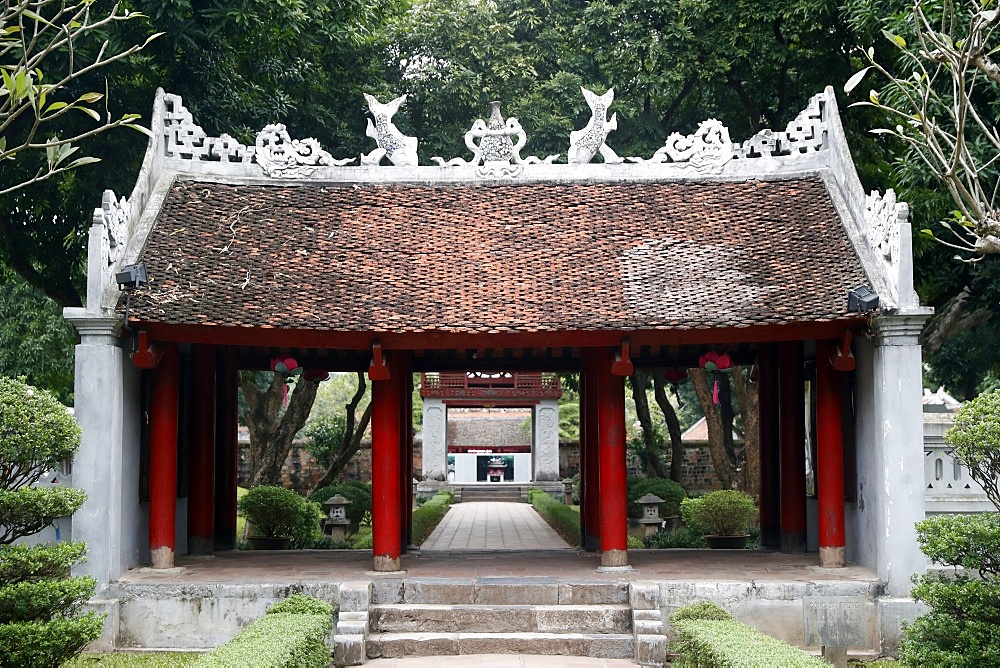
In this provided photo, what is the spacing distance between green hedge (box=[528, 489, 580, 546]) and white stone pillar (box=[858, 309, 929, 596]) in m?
6.70

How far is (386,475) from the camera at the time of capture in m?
12.5

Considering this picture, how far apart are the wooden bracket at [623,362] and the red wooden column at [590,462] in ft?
6.15


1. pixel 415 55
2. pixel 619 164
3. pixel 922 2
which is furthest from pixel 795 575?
pixel 415 55

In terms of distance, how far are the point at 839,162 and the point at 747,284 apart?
248 cm

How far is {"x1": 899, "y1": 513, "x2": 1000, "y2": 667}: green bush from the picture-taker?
8.41 meters

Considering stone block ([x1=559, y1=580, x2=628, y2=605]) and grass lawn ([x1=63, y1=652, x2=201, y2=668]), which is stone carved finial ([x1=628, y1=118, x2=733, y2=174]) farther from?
grass lawn ([x1=63, y1=652, x2=201, y2=668])

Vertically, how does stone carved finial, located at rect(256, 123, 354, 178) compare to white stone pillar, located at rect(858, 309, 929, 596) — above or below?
above

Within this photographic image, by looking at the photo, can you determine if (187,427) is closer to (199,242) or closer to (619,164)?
(199,242)

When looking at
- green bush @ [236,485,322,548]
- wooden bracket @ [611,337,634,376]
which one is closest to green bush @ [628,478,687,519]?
green bush @ [236,485,322,548]

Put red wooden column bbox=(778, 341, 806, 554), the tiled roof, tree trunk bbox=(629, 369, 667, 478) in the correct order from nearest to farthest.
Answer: the tiled roof
red wooden column bbox=(778, 341, 806, 554)
tree trunk bbox=(629, 369, 667, 478)

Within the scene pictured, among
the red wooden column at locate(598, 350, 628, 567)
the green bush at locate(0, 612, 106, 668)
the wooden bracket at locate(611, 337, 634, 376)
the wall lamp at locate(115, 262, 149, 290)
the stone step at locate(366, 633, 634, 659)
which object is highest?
the wall lamp at locate(115, 262, 149, 290)

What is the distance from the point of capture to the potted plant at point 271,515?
681 inches

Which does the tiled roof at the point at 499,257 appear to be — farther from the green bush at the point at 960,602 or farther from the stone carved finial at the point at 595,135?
the green bush at the point at 960,602

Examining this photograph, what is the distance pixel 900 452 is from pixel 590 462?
5.03 meters
